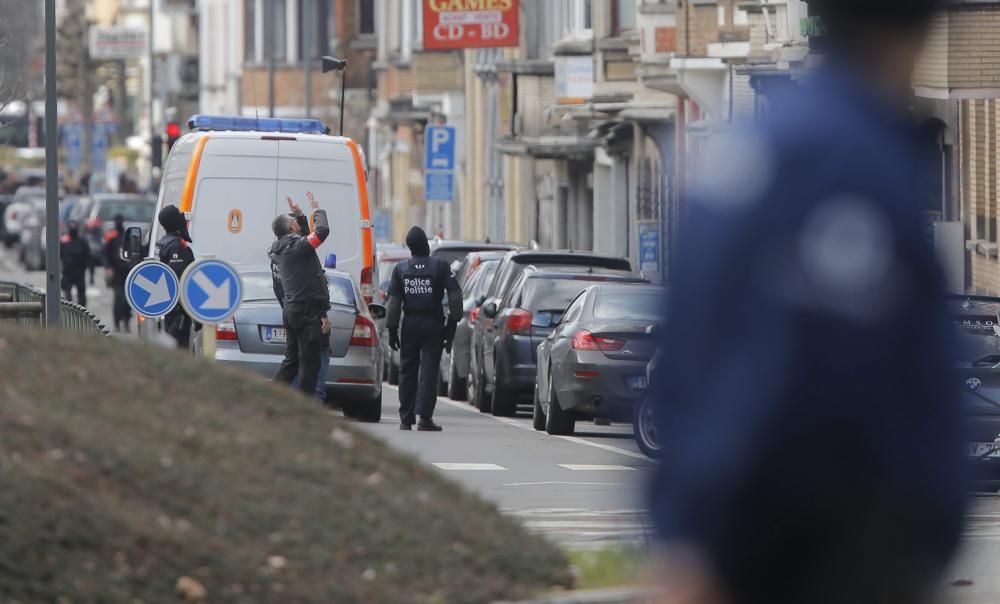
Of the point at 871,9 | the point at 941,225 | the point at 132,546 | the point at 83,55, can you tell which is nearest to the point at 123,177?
the point at 83,55

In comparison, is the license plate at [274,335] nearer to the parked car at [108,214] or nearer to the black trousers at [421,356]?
the black trousers at [421,356]

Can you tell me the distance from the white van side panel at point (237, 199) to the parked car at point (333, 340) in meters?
1.01

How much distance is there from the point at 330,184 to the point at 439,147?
1932 cm

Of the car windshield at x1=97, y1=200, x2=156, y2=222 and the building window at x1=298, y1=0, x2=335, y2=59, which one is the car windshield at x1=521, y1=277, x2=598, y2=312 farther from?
the building window at x1=298, y1=0, x2=335, y2=59

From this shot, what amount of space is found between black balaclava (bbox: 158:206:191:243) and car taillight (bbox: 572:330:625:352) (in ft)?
12.8

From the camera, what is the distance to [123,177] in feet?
270

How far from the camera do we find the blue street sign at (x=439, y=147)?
42938mm

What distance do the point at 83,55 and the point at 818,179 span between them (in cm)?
11879

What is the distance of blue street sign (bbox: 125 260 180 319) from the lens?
21.4 m

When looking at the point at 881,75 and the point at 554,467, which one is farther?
the point at 554,467

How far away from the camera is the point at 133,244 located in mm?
24812

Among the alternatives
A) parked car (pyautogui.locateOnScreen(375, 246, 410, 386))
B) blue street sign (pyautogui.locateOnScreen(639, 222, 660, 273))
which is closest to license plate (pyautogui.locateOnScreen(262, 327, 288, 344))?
parked car (pyautogui.locateOnScreen(375, 246, 410, 386))

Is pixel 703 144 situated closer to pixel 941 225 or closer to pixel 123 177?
pixel 941 225

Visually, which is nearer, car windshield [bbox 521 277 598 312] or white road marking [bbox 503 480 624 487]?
white road marking [bbox 503 480 624 487]
